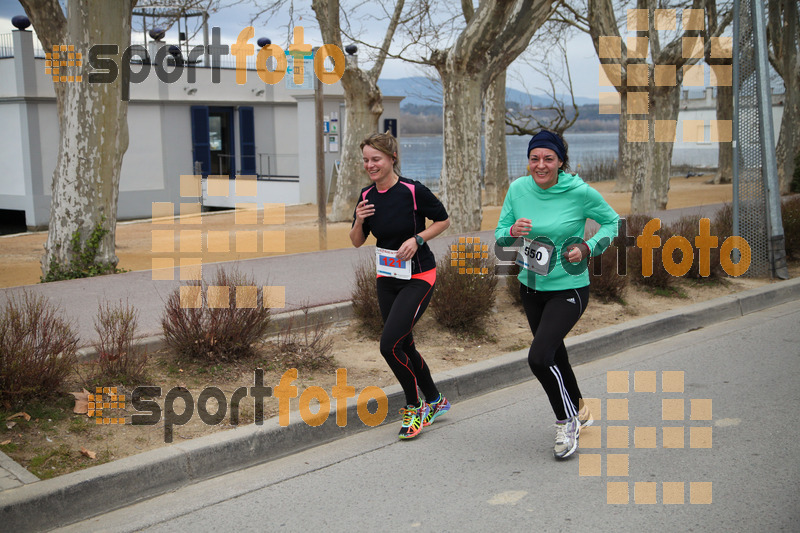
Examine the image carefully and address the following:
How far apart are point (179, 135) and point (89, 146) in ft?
68.4

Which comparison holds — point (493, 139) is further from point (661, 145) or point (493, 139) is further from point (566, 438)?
point (566, 438)

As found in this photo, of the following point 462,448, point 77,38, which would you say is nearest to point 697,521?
point 462,448

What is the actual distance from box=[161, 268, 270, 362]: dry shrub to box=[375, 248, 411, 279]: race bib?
5.20 feet

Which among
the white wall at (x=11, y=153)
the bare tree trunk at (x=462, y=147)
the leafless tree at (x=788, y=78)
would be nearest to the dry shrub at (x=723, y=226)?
the bare tree trunk at (x=462, y=147)

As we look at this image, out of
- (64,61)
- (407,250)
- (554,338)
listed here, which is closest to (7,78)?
(64,61)

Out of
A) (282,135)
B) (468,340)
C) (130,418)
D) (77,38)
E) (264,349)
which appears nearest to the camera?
(130,418)

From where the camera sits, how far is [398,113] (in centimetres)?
3209

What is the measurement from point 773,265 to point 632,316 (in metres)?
3.44

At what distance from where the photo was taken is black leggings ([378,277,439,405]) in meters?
5.46

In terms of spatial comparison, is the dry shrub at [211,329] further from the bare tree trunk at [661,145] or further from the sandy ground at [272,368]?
the bare tree trunk at [661,145]

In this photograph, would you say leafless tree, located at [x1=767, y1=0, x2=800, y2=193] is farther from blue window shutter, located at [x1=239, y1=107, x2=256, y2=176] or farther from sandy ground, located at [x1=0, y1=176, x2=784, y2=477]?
blue window shutter, located at [x1=239, y1=107, x2=256, y2=176]

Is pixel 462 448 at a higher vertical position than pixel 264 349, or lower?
lower

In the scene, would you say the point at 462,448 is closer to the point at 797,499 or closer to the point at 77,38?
the point at 797,499

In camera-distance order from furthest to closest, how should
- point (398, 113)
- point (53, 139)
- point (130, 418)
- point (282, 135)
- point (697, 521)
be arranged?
point (282, 135)
point (398, 113)
point (53, 139)
point (130, 418)
point (697, 521)
